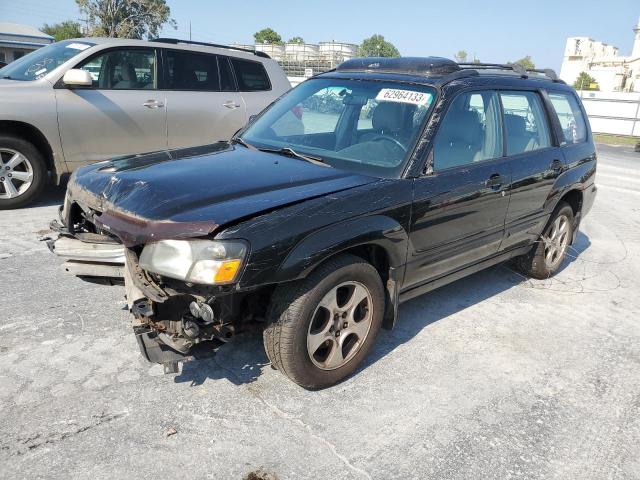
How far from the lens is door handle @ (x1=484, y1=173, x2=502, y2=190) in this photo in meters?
3.76

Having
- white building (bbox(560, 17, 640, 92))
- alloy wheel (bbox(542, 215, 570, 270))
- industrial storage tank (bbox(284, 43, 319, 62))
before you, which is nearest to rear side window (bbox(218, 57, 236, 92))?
alloy wheel (bbox(542, 215, 570, 270))

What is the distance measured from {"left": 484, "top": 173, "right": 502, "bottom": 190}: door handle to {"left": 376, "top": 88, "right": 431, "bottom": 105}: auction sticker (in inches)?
29.0

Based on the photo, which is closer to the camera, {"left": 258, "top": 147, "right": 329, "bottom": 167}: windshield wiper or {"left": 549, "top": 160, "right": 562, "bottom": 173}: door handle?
{"left": 258, "top": 147, "right": 329, "bottom": 167}: windshield wiper

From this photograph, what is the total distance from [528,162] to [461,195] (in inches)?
41.0

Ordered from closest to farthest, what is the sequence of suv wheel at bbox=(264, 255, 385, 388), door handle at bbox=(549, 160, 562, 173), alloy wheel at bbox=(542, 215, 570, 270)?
suv wheel at bbox=(264, 255, 385, 388) → door handle at bbox=(549, 160, 562, 173) → alloy wheel at bbox=(542, 215, 570, 270)

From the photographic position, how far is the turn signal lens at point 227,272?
2404 mm

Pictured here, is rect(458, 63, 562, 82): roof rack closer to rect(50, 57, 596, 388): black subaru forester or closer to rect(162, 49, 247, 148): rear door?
rect(50, 57, 596, 388): black subaru forester

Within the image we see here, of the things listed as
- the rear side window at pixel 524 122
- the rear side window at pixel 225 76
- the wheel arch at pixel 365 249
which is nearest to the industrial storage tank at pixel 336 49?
the rear side window at pixel 225 76

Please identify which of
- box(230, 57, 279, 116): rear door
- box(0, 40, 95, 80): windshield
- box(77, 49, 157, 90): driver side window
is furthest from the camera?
box(230, 57, 279, 116): rear door

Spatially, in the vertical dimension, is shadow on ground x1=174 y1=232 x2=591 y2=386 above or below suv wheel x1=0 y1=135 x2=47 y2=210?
below

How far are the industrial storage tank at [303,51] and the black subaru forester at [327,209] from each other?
40.5 meters

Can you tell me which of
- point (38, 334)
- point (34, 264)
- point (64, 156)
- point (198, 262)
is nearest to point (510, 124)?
point (198, 262)

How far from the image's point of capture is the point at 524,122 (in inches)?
170

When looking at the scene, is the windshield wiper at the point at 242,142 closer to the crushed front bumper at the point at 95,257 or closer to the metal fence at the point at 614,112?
the crushed front bumper at the point at 95,257
